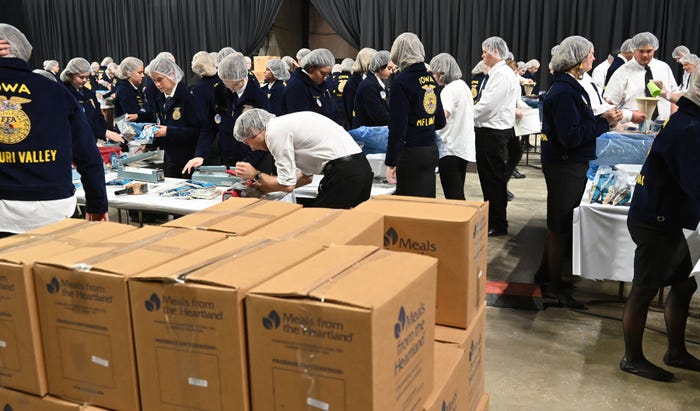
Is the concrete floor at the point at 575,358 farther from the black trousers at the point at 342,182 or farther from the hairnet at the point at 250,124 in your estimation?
the hairnet at the point at 250,124

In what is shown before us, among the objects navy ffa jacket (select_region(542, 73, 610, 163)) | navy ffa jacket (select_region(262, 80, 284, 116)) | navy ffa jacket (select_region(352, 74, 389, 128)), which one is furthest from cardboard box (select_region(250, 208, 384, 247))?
navy ffa jacket (select_region(262, 80, 284, 116))

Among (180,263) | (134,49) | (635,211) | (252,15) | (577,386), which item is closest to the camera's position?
(180,263)

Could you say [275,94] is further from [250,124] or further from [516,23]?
A: [516,23]

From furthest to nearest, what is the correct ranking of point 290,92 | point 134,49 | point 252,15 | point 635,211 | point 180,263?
point 134,49 → point 252,15 → point 290,92 → point 635,211 → point 180,263

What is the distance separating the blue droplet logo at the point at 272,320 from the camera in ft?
3.48

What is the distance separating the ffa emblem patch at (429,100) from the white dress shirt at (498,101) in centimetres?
99

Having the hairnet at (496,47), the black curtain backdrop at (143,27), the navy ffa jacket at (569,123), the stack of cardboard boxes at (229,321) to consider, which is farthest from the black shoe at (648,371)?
the black curtain backdrop at (143,27)

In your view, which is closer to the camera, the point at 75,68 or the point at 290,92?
the point at 290,92

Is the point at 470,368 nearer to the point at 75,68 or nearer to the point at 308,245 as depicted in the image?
the point at 308,245

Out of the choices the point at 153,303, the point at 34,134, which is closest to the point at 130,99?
the point at 34,134

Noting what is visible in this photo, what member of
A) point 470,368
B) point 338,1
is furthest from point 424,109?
point 338,1

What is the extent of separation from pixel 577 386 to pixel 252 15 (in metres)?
11.7

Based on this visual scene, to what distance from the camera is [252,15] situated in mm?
12883

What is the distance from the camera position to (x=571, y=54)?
3170mm
